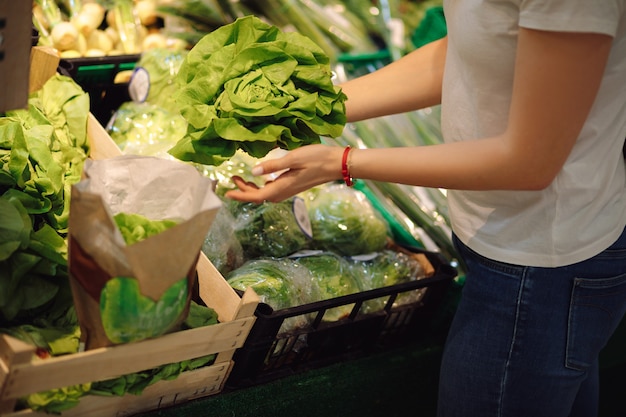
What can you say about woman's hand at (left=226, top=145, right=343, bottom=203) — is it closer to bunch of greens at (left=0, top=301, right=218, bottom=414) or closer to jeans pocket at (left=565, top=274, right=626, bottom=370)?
bunch of greens at (left=0, top=301, right=218, bottom=414)

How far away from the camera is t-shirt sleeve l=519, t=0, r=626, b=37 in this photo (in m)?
1.22

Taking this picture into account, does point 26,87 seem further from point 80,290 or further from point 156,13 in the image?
point 156,13

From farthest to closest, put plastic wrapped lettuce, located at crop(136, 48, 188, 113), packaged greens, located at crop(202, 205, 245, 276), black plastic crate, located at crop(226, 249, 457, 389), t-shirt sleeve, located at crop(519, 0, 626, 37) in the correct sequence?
plastic wrapped lettuce, located at crop(136, 48, 188, 113), packaged greens, located at crop(202, 205, 245, 276), black plastic crate, located at crop(226, 249, 457, 389), t-shirt sleeve, located at crop(519, 0, 626, 37)

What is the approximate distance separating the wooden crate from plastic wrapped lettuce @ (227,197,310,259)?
0.38 metres

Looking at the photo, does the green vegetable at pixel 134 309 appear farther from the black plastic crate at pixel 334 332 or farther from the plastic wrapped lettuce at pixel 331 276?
the plastic wrapped lettuce at pixel 331 276

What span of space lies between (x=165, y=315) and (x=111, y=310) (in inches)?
4.0

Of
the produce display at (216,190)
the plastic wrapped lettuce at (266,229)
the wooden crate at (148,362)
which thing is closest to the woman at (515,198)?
the produce display at (216,190)

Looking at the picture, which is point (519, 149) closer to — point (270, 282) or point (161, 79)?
point (270, 282)

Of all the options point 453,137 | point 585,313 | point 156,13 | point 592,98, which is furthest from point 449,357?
point 156,13

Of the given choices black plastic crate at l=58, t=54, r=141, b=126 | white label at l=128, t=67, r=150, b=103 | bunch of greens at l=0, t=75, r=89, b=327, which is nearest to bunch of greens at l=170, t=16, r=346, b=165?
bunch of greens at l=0, t=75, r=89, b=327

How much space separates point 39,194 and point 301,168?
66cm

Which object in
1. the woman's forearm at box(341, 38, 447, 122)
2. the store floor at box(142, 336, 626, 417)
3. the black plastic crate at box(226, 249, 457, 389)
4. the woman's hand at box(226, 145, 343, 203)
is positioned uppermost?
the woman's forearm at box(341, 38, 447, 122)

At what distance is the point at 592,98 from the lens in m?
1.31

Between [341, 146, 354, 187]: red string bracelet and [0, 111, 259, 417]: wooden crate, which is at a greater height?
[341, 146, 354, 187]: red string bracelet
